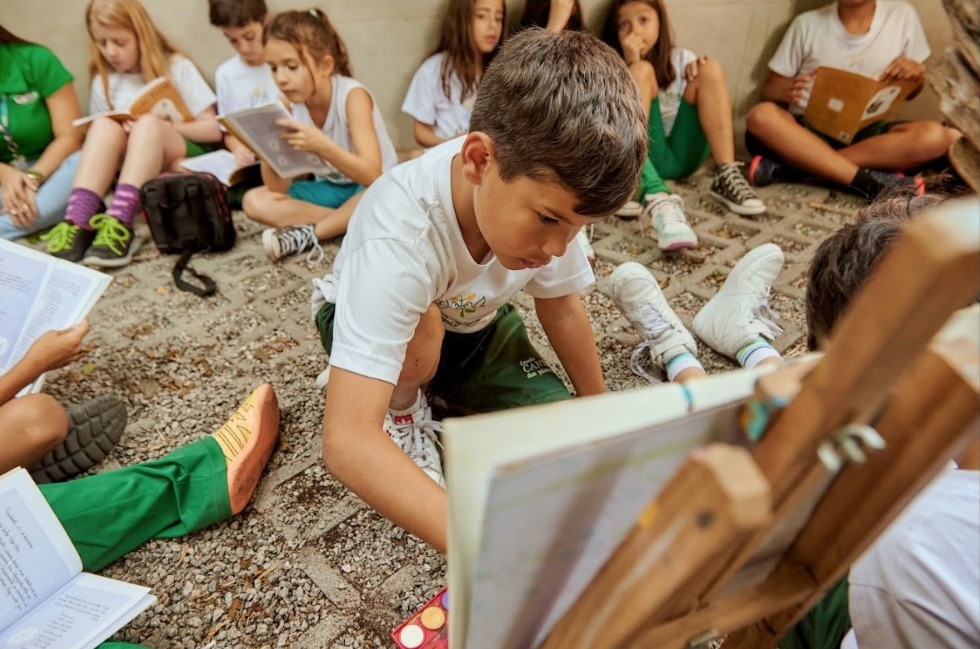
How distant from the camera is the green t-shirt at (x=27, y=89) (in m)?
2.40

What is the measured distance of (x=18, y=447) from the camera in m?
1.24

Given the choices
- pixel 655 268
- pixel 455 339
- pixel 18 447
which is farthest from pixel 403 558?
pixel 655 268

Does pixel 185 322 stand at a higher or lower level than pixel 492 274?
lower

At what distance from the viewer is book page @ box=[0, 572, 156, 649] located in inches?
36.1

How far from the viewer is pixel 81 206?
7.77 ft

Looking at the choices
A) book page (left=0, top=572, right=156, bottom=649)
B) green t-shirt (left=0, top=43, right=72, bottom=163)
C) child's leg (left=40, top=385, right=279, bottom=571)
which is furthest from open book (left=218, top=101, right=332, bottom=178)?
book page (left=0, top=572, right=156, bottom=649)

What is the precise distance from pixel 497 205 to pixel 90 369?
147 centimetres

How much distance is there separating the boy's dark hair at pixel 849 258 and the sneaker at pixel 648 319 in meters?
0.69

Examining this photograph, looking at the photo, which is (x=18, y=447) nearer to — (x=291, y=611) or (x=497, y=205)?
(x=291, y=611)

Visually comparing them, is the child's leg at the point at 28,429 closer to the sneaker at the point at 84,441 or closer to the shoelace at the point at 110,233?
the sneaker at the point at 84,441

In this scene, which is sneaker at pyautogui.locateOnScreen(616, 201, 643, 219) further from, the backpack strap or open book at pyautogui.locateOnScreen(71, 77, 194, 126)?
open book at pyautogui.locateOnScreen(71, 77, 194, 126)

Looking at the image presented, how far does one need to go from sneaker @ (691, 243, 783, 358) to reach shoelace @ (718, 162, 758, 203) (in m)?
0.92

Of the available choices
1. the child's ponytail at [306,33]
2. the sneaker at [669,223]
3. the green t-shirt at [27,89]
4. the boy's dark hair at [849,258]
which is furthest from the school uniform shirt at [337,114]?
the boy's dark hair at [849,258]

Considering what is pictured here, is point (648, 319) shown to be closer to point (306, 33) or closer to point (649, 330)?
point (649, 330)
